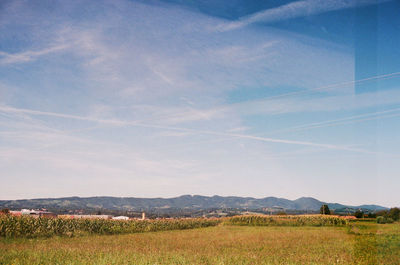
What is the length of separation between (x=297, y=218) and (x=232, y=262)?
37.2 m

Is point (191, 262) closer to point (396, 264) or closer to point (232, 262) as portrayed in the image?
point (232, 262)

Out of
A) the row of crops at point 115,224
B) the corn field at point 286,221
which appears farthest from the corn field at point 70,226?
the corn field at point 286,221

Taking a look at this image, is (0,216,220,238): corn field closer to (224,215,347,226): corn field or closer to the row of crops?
the row of crops

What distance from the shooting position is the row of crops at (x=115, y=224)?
806 inches

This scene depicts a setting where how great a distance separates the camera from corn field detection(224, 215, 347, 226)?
142 feet

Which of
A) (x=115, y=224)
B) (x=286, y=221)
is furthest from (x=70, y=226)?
(x=286, y=221)

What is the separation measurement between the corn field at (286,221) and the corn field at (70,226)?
35.8 feet

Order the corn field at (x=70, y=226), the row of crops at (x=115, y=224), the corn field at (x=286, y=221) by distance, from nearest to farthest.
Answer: the corn field at (x=70, y=226) → the row of crops at (x=115, y=224) → the corn field at (x=286, y=221)

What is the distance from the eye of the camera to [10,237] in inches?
763

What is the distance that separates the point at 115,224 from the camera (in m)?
28.8

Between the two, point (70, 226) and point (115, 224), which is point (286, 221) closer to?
point (115, 224)

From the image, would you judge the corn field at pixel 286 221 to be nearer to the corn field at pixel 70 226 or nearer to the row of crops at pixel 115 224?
the row of crops at pixel 115 224

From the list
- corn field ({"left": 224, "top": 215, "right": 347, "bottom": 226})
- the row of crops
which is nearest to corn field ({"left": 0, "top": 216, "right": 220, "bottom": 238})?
the row of crops

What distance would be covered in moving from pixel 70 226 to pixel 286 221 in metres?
27.6
